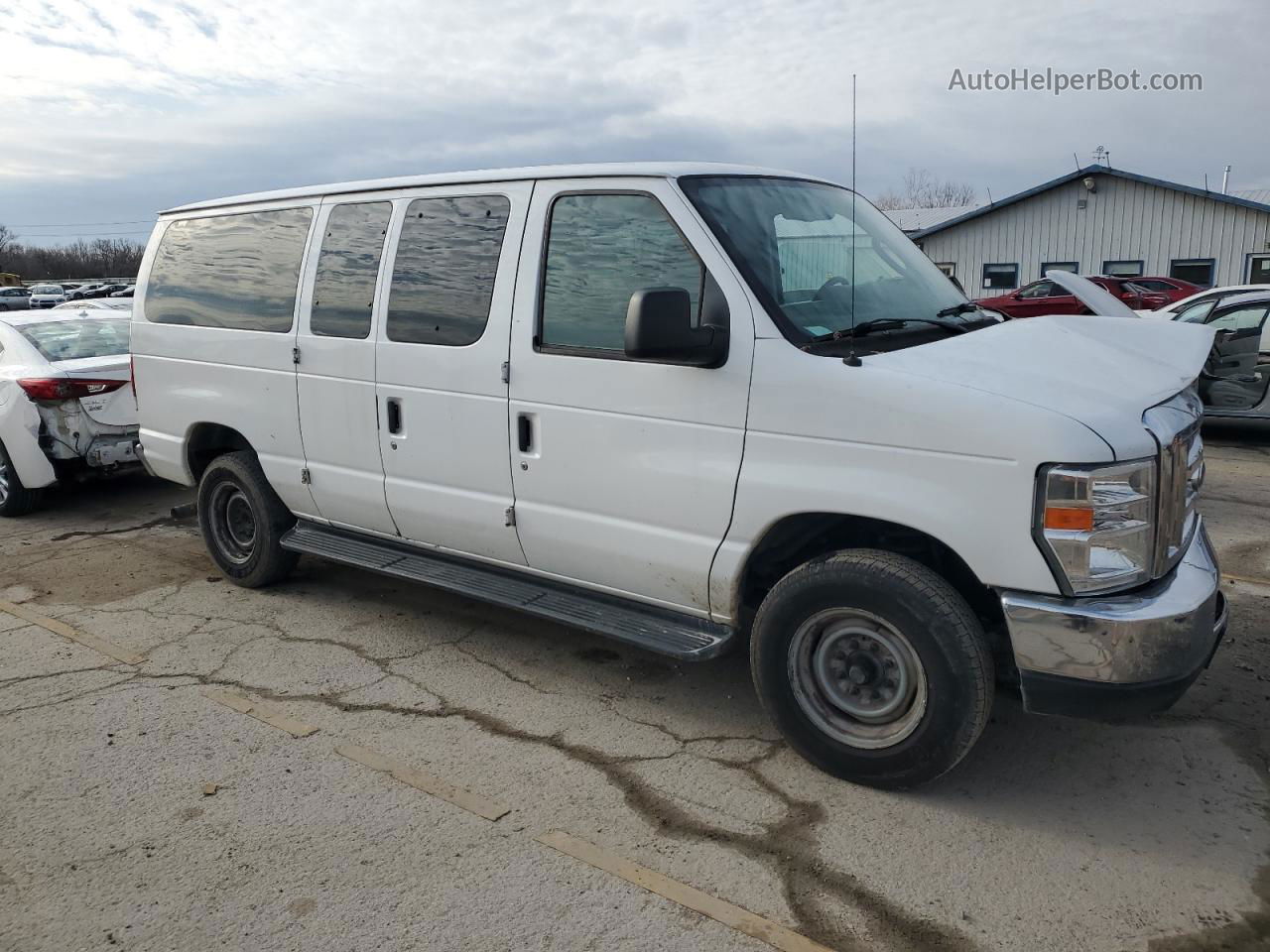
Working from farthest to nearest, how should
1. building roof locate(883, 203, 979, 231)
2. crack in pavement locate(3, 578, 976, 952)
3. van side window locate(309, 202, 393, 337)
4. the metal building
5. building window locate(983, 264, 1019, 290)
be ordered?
building roof locate(883, 203, 979, 231)
building window locate(983, 264, 1019, 290)
the metal building
van side window locate(309, 202, 393, 337)
crack in pavement locate(3, 578, 976, 952)

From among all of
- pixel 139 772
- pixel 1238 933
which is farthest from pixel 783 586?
pixel 139 772

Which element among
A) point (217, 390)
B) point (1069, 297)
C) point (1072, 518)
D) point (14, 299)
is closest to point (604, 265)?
point (1072, 518)

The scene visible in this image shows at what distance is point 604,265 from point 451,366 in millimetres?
898

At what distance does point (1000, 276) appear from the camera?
29688 millimetres

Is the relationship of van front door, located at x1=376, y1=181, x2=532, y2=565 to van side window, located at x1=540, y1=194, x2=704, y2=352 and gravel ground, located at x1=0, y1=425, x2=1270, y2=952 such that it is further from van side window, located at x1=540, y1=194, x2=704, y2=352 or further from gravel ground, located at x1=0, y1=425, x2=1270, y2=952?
gravel ground, located at x1=0, y1=425, x2=1270, y2=952

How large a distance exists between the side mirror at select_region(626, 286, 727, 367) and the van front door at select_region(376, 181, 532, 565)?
1010mm

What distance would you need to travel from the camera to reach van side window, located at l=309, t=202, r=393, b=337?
197 inches

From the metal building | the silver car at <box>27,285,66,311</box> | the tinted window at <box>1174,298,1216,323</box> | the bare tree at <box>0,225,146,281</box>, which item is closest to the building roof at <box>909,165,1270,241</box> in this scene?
the metal building

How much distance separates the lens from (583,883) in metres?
3.18

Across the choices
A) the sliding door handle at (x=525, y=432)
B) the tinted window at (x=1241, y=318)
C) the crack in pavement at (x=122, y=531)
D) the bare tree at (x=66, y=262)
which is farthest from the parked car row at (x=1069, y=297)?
the bare tree at (x=66, y=262)

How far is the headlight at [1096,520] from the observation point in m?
3.08

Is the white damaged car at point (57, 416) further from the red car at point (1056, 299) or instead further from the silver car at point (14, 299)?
the silver car at point (14, 299)

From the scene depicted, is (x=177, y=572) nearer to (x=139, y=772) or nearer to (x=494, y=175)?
(x=139, y=772)

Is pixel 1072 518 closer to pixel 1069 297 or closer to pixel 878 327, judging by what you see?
pixel 878 327
